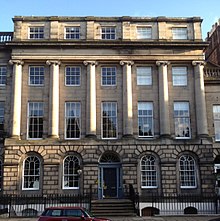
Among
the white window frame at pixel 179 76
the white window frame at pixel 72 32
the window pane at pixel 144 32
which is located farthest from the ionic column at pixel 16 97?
the white window frame at pixel 179 76

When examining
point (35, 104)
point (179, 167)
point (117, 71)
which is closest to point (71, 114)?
point (35, 104)

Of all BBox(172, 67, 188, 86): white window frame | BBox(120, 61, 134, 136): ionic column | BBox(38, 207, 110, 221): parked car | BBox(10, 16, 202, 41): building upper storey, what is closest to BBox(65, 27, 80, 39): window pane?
BBox(10, 16, 202, 41): building upper storey

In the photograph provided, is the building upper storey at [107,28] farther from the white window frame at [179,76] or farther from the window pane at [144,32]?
the white window frame at [179,76]

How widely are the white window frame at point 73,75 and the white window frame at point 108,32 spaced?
358 centimetres

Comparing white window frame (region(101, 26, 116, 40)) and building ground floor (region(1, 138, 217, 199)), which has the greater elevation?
white window frame (region(101, 26, 116, 40))

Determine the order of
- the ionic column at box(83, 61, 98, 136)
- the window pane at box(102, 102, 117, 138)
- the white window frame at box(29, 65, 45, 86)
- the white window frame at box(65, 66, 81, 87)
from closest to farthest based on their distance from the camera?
1. the ionic column at box(83, 61, 98, 136)
2. the window pane at box(102, 102, 117, 138)
3. the white window frame at box(29, 65, 45, 86)
4. the white window frame at box(65, 66, 81, 87)

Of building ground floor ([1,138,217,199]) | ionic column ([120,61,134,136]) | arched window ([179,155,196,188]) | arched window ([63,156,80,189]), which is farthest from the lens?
ionic column ([120,61,134,136])

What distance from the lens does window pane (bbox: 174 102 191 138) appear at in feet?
96.6

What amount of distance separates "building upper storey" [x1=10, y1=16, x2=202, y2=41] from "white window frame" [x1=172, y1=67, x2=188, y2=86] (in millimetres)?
2720

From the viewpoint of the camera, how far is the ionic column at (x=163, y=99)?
1138 inches

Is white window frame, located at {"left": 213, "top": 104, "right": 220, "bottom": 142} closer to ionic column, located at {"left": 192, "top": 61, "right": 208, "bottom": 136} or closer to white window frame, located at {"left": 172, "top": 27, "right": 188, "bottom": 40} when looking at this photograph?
ionic column, located at {"left": 192, "top": 61, "right": 208, "bottom": 136}

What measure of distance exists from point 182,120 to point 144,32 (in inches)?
332

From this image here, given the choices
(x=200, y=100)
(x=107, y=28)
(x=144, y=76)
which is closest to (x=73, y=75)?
(x=107, y=28)

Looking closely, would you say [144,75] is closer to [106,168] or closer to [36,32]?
[106,168]
